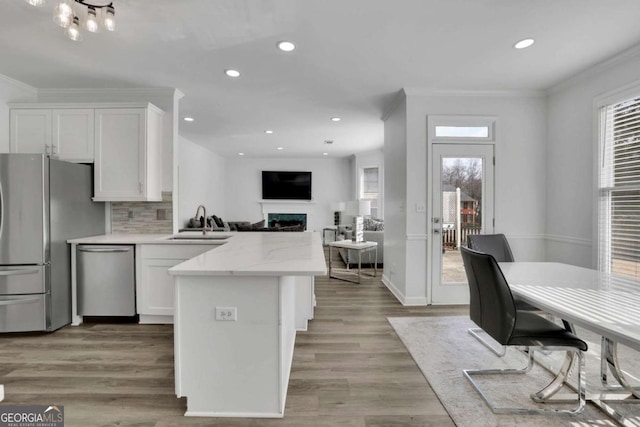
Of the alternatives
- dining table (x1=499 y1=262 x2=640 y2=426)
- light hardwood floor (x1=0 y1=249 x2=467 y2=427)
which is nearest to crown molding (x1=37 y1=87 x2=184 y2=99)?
light hardwood floor (x1=0 y1=249 x2=467 y2=427)

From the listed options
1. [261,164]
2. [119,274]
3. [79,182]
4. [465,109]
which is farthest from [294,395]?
[261,164]

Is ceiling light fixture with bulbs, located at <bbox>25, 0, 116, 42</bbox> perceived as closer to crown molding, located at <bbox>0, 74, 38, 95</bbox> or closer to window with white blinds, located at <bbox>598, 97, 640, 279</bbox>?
crown molding, located at <bbox>0, 74, 38, 95</bbox>

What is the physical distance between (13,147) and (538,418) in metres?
5.23

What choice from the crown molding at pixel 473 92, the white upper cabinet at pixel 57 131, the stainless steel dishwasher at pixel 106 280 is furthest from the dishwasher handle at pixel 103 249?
the crown molding at pixel 473 92

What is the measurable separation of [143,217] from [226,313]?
2.57 meters

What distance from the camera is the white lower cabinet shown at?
9.82 ft

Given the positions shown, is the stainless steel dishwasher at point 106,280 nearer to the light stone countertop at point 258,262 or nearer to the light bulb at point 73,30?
the light stone countertop at point 258,262

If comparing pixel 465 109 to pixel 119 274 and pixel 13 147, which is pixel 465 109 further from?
pixel 13 147

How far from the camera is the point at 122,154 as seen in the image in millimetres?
3252

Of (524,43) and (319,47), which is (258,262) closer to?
(319,47)

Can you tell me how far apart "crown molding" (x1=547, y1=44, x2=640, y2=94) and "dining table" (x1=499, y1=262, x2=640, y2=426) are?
6.70 feet

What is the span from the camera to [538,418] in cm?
169

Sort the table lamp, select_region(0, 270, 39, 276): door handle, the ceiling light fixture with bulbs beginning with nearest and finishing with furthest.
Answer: the ceiling light fixture with bulbs, select_region(0, 270, 39, 276): door handle, the table lamp

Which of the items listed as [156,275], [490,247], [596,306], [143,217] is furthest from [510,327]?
[143,217]
